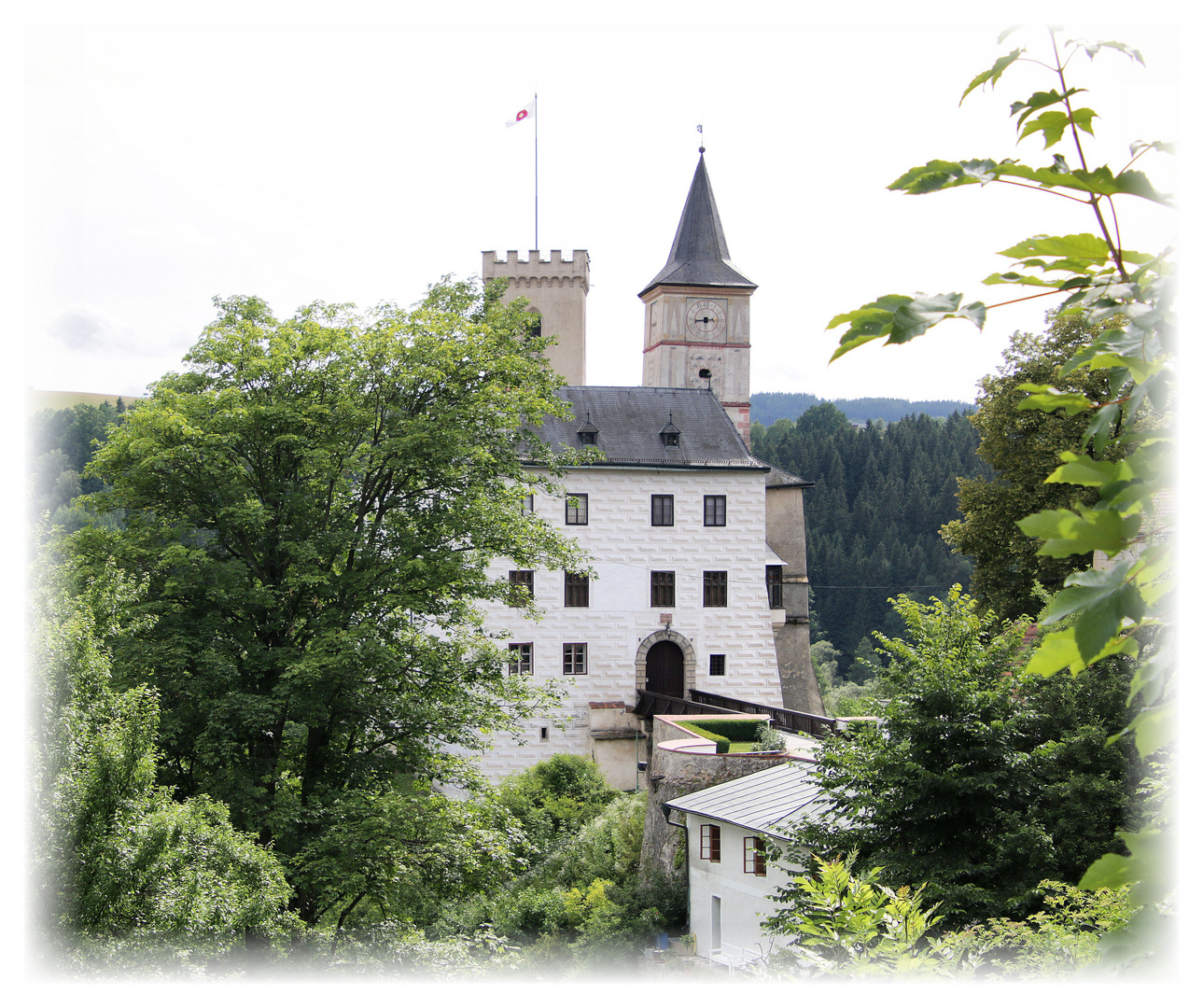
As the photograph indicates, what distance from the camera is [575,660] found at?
112 ft

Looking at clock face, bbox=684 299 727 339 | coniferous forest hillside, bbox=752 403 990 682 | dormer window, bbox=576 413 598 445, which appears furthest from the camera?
coniferous forest hillside, bbox=752 403 990 682

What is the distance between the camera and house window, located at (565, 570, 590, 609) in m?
34.2

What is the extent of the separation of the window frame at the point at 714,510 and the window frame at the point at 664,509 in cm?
105

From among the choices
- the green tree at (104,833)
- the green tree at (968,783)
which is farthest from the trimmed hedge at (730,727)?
the green tree at (104,833)

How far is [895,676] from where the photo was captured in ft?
38.8

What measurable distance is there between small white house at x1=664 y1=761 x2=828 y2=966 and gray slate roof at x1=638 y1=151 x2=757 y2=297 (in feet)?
96.6

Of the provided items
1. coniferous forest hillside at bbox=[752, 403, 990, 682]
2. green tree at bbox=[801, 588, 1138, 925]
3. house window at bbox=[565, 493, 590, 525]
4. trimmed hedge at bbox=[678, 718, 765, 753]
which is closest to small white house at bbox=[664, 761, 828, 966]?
green tree at bbox=[801, 588, 1138, 925]

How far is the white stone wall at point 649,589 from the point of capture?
34094 millimetres

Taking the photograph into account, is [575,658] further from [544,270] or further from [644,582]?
[544,270]

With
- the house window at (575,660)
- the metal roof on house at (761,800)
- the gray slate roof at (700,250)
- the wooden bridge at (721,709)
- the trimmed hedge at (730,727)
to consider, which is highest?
the gray slate roof at (700,250)

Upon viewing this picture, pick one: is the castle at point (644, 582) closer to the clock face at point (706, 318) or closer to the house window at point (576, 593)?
the house window at point (576, 593)

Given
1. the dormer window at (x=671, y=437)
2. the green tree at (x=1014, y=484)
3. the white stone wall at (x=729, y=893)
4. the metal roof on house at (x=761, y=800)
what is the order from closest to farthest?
1. the metal roof on house at (x=761, y=800)
2. the white stone wall at (x=729, y=893)
3. the green tree at (x=1014, y=484)
4. the dormer window at (x=671, y=437)

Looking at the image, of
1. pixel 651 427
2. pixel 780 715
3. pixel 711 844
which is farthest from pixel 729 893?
pixel 651 427

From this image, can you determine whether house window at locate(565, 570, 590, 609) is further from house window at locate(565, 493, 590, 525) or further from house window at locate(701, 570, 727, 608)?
house window at locate(701, 570, 727, 608)
